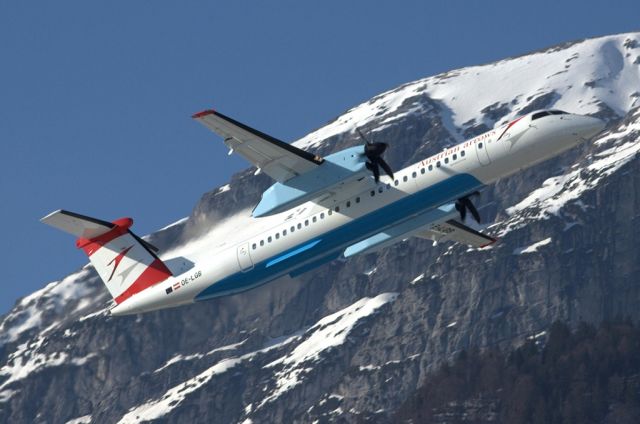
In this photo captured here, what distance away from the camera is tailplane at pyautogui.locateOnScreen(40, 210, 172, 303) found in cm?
7950

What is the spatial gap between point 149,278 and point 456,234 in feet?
57.6

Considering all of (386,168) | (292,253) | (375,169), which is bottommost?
(292,253)

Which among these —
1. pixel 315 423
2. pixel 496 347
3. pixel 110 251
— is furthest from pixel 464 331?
pixel 110 251

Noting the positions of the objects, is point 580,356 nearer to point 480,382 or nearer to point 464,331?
point 480,382

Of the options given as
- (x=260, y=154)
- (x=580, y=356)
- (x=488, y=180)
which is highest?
(x=260, y=154)

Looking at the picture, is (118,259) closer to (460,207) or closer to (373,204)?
(373,204)

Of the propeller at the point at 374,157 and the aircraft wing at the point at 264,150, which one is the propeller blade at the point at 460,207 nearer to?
the propeller at the point at 374,157

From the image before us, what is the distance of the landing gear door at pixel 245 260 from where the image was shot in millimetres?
75812

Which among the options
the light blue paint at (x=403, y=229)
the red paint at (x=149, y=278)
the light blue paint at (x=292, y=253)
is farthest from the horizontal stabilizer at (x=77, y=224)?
the light blue paint at (x=403, y=229)

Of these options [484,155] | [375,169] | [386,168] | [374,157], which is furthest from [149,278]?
[484,155]

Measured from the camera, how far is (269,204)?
238 feet

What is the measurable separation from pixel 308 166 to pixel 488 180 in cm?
874

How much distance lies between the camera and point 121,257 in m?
80.6

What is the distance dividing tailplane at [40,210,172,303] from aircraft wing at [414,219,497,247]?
48.8ft
